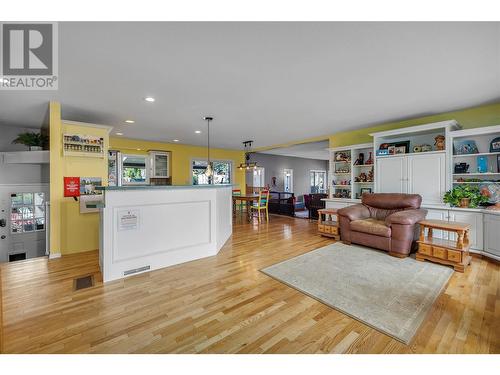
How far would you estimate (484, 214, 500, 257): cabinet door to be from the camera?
3.12 meters

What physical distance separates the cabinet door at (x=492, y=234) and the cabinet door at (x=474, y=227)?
0.24ft

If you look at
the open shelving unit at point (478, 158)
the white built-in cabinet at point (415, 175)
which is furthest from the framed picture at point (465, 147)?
the white built-in cabinet at point (415, 175)

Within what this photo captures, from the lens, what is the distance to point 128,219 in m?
2.70

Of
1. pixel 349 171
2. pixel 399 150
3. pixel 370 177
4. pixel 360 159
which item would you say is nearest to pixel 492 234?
pixel 399 150

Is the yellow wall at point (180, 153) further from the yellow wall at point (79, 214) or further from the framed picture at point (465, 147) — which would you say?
the framed picture at point (465, 147)

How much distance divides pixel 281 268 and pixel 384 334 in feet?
4.64

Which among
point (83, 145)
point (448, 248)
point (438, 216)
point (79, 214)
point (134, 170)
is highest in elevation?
point (83, 145)

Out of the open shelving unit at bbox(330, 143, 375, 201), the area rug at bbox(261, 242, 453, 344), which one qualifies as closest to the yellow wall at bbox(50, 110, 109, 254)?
the area rug at bbox(261, 242, 453, 344)

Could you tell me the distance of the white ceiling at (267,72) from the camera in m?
1.77

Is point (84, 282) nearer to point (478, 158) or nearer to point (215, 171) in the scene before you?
point (215, 171)

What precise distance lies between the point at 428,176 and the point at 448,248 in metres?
1.60

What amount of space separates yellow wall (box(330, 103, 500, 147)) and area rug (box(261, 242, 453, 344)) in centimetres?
270

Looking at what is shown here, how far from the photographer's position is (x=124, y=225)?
2680 mm

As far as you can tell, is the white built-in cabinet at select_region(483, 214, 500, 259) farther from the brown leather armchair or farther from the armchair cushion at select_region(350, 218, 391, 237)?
the armchair cushion at select_region(350, 218, 391, 237)
